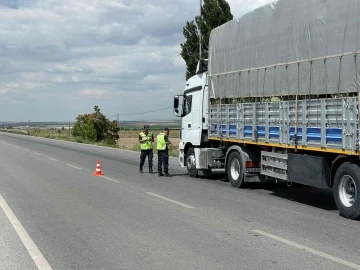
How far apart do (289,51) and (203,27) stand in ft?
72.0

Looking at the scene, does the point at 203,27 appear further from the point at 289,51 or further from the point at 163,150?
the point at 289,51

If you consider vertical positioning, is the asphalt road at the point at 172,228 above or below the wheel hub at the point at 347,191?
below

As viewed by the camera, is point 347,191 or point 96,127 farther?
point 96,127

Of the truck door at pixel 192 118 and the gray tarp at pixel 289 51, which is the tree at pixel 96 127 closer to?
the truck door at pixel 192 118

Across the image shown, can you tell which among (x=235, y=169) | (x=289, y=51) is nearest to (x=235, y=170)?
(x=235, y=169)

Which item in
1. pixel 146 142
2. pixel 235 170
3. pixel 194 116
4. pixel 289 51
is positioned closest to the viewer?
pixel 289 51

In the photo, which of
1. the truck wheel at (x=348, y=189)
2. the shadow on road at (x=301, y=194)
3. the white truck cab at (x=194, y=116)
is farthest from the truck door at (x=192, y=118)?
the truck wheel at (x=348, y=189)

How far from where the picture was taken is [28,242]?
23.6 feet

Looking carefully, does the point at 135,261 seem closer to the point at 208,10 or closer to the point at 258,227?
the point at 258,227

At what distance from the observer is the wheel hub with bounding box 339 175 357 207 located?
9039 mm

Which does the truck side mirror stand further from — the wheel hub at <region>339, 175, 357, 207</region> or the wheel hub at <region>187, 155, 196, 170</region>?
the wheel hub at <region>339, 175, 357, 207</region>

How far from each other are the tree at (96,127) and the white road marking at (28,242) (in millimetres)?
44829

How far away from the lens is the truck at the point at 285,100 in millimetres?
9102

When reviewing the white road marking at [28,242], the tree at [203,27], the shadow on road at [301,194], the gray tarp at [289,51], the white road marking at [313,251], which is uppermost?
the tree at [203,27]
